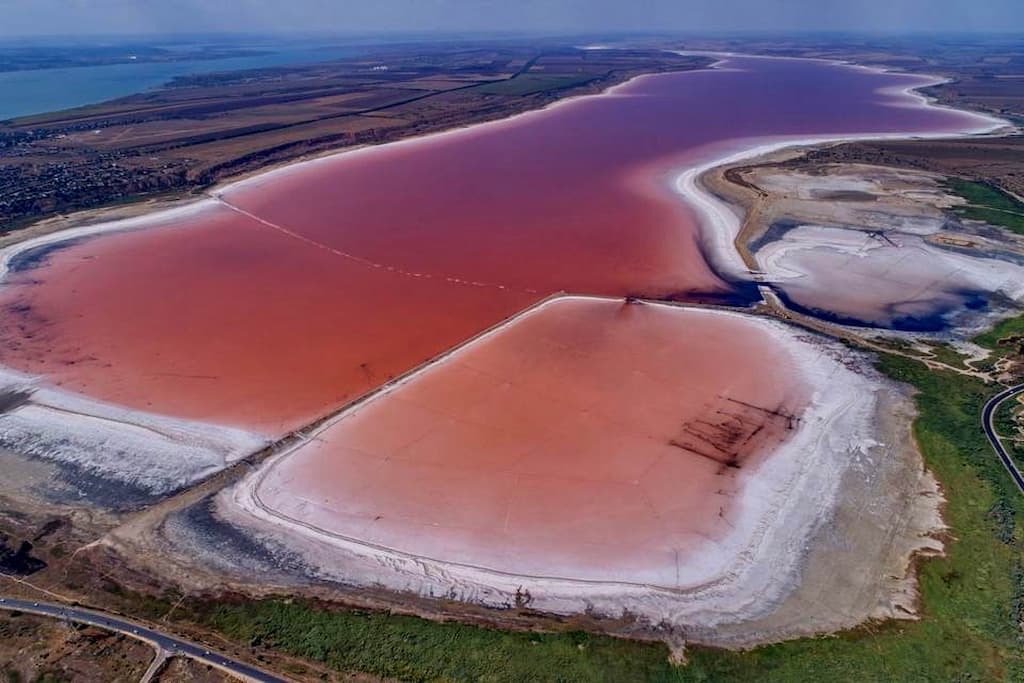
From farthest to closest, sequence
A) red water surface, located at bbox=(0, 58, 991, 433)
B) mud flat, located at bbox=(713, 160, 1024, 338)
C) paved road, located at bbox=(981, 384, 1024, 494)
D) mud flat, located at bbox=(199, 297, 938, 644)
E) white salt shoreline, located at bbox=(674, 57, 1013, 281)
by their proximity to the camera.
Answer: white salt shoreline, located at bbox=(674, 57, 1013, 281) → mud flat, located at bbox=(713, 160, 1024, 338) → red water surface, located at bbox=(0, 58, 991, 433) → paved road, located at bbox=(981, 384, 1024, 494) → mud flat, located at bbox=(199, 297, 938, 644)

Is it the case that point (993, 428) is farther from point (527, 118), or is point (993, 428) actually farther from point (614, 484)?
point (527, 118)

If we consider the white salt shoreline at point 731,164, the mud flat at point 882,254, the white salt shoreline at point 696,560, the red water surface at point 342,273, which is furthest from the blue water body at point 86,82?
the mud flat at point 882,254

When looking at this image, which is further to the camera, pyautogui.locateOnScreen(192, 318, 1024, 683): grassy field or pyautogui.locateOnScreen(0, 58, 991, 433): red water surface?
pyautogui.locateOnScreen(0, 58, 991, 433): red water surface

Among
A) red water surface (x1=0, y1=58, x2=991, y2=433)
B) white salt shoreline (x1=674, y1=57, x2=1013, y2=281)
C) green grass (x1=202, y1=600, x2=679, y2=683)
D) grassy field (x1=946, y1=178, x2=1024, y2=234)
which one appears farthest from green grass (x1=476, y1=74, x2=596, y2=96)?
green grass (x1=202, y1=600, x2=679, y2=683)

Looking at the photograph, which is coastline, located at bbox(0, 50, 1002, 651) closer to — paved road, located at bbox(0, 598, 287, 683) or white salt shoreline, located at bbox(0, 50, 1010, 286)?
white salt shoreline, located at bbox(0, 50, 1010, 286)

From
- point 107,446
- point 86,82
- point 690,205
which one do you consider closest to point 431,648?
point 107,446

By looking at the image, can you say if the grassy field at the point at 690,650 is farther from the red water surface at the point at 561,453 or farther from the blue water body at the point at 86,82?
the blue water body at the point at 86,82

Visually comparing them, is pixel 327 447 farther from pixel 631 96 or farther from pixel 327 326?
pixel 631 96
